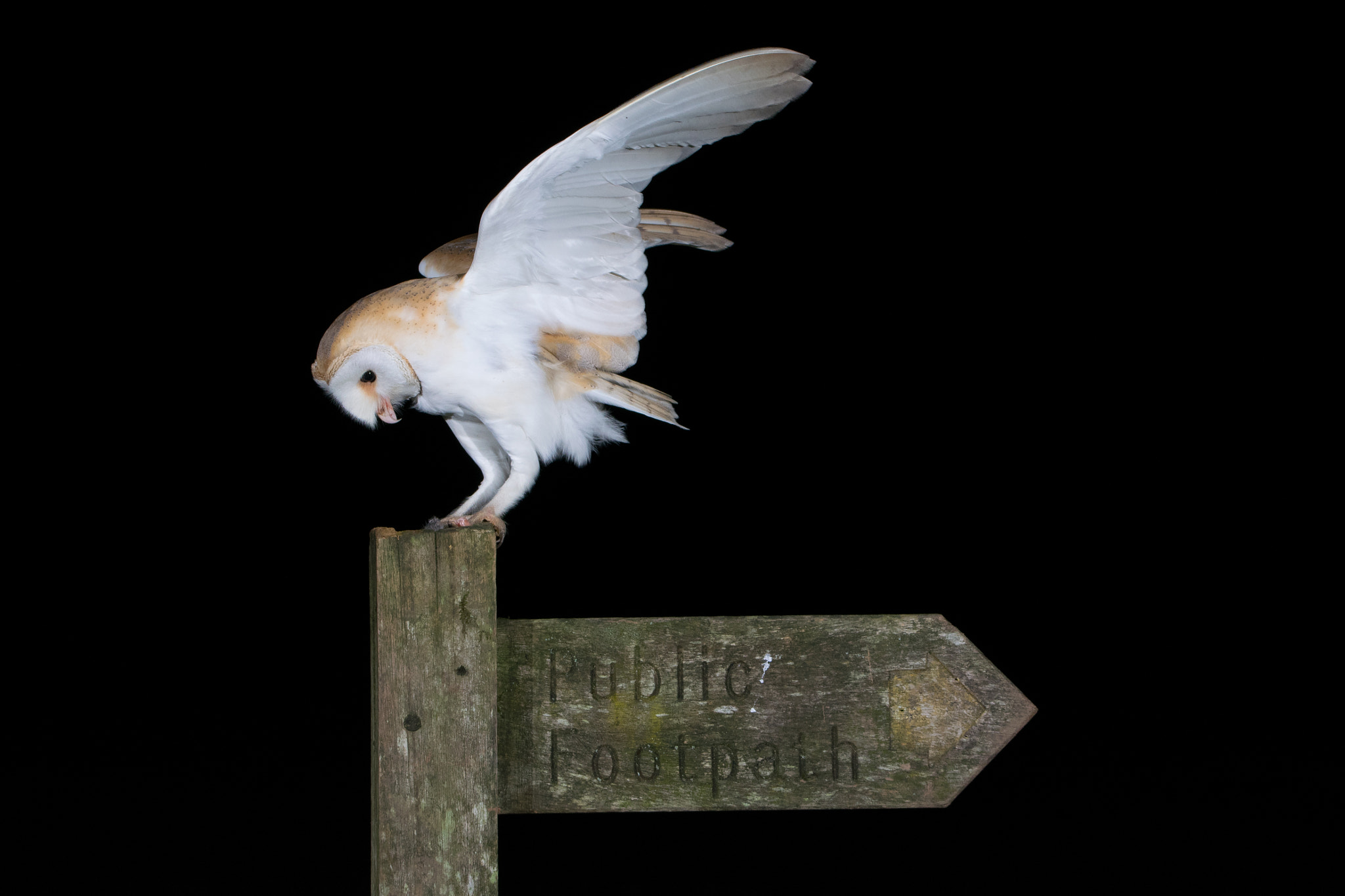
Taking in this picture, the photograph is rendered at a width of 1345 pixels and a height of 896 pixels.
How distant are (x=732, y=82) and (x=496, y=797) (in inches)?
60.9

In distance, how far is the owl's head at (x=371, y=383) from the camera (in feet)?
9.37

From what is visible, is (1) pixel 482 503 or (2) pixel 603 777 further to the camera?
(1) pixel 482 503

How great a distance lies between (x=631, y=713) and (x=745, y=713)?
0.24 meters

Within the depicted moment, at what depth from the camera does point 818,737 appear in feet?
8.91

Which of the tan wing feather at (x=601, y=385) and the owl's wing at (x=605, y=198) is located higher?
the owl's wing at (x=605, y=198)

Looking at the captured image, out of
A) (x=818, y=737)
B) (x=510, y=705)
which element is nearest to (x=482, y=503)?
(x=510, y=705)

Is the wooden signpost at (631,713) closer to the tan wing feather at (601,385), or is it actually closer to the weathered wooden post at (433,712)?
the weathered wooden post at (433,712)

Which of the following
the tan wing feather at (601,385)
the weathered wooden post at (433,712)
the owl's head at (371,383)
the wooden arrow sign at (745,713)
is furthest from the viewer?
the tan wing feather at (601,385)

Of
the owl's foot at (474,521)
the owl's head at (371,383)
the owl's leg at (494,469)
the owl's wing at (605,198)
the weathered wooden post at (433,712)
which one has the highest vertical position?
the owl's wing at (605,198)

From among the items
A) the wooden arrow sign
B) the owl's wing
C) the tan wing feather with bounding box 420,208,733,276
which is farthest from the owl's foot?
the tan wing feather with bounding box 420,208,733,276

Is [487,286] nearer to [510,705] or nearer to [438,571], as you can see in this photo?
[438,571]

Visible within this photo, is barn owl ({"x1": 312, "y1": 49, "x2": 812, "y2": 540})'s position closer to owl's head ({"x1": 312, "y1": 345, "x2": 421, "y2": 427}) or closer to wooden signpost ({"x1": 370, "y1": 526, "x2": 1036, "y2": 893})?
owl's head ({"x1": 312, "y1": 345, "x2": 421, "y2": 427})

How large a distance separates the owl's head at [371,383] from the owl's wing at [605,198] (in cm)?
24

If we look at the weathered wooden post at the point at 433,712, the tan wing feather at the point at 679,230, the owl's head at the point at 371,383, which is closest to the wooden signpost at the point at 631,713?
the weathered wooden post at the point at 433,712
